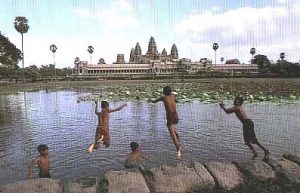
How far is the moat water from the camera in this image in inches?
507

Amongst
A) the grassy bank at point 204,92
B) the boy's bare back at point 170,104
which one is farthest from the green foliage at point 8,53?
the boy's bare back at point 170,104

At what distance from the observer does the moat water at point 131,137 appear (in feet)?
42.3

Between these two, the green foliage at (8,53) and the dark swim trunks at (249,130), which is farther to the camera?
the green foliage at (8,53)

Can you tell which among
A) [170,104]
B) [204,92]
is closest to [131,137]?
[170,104]

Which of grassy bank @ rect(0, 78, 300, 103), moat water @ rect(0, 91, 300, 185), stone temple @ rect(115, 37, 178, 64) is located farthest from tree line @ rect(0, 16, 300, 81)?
moat water @ rect(0, 91, 300, 185)

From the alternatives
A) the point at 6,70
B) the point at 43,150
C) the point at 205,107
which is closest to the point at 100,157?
the point at 43,150

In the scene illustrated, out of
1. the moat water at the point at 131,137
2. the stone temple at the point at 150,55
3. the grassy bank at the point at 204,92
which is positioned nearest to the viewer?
the moat water at the point at 131,137

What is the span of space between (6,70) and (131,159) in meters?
78.4

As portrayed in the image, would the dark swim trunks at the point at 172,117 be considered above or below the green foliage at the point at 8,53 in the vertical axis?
below

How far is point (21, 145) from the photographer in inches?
635

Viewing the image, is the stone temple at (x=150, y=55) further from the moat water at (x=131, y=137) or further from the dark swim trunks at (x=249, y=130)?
the dark swim trunks at (x=249, y=130)

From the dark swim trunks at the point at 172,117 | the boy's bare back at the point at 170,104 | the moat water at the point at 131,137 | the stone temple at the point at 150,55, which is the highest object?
the stone temple at the point at 150,55

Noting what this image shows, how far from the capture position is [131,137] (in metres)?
17.2

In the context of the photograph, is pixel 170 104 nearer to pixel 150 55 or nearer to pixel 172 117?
pixel 172 117
